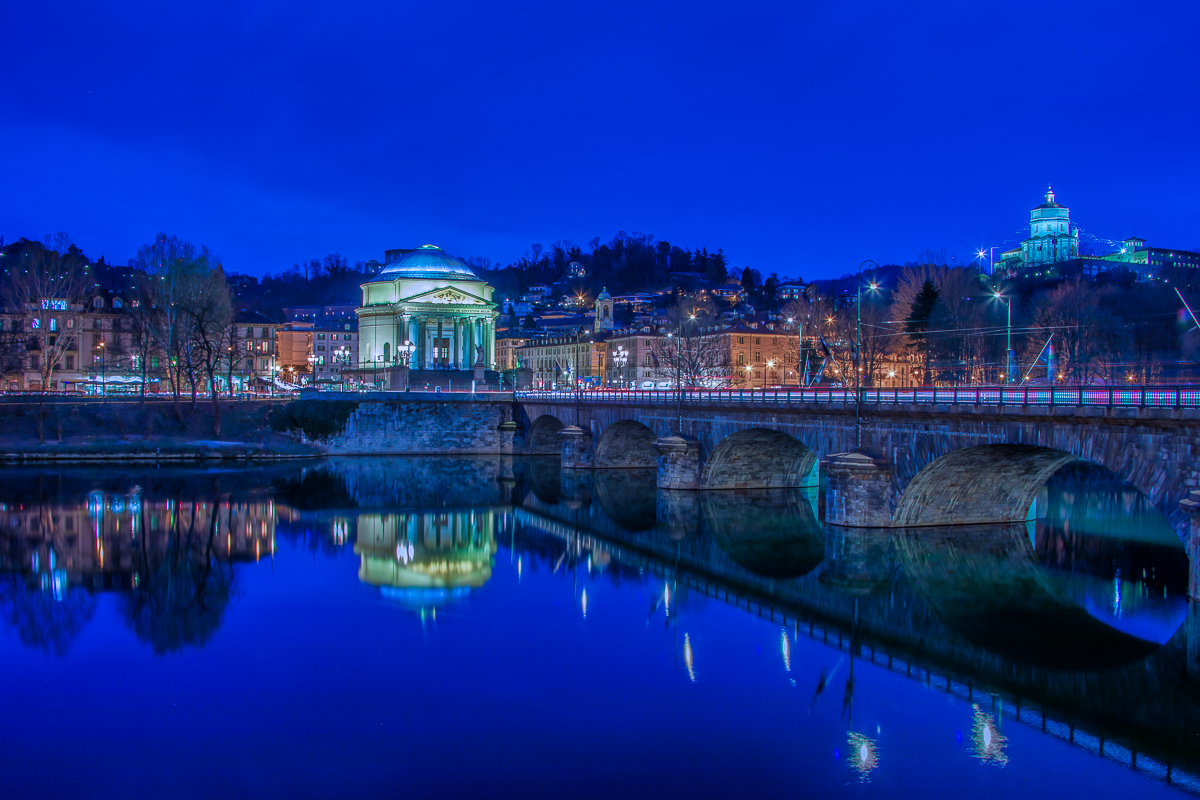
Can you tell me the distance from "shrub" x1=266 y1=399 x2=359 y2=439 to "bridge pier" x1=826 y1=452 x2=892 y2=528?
4833 cm

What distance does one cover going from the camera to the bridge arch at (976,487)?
31.1 metres

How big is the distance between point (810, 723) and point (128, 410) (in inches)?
2739

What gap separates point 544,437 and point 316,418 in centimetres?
1802

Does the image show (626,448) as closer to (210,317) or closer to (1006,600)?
(1006,600)

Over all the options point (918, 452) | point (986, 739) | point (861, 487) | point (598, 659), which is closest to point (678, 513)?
point (861, 487)

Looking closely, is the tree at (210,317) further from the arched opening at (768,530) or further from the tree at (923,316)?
the tree at (923,316)

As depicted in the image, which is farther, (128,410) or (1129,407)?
(128,410)

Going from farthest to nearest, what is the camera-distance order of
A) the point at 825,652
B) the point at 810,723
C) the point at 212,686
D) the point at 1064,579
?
the point at 1064,579, the point at 825,652, the point at 212,686, the point at 810,723

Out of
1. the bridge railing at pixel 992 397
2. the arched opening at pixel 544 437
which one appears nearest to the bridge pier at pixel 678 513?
the bridge railing at pixel 992 397

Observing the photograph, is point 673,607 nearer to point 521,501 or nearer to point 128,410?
point 521,501

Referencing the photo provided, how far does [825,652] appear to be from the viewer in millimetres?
21719

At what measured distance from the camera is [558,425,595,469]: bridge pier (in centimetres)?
6056

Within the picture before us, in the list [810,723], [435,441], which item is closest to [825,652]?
[810,723]

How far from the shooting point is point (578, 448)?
199ft
